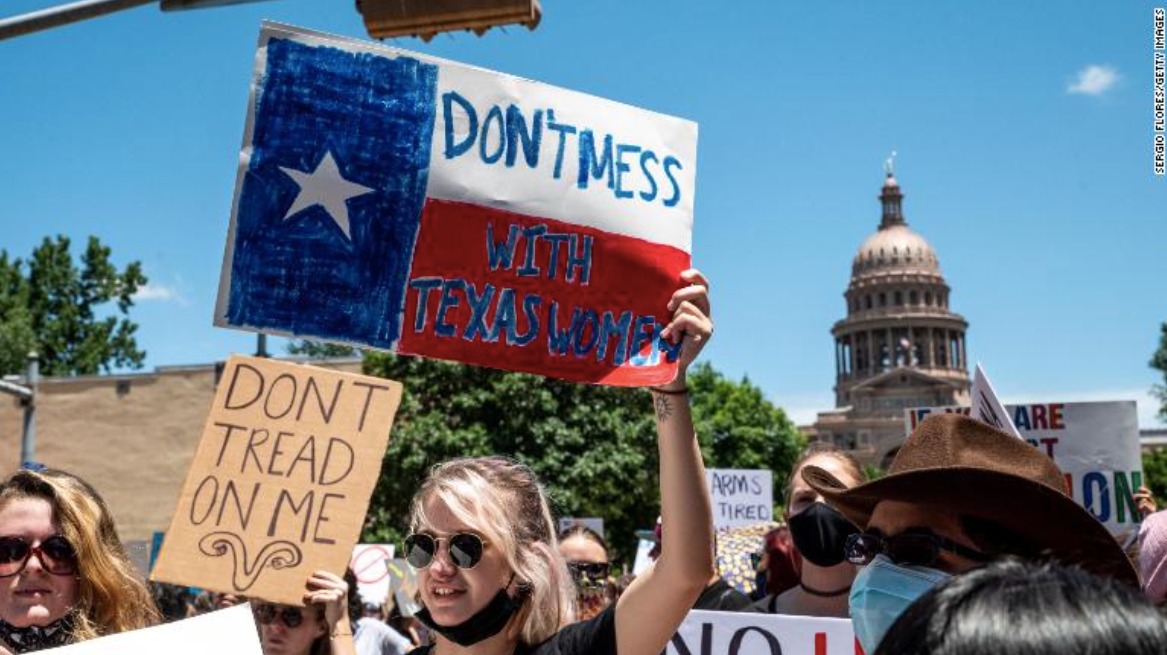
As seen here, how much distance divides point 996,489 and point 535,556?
1158mm

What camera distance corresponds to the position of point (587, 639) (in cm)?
282

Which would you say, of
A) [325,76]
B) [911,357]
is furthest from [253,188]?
[911,357]

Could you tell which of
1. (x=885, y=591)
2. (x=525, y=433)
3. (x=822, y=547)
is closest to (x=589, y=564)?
(x=822, y=547)

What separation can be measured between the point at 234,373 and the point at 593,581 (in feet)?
8.92

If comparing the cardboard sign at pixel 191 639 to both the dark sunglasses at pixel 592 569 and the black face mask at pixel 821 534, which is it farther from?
the dark sunglasses at pixel 592 569

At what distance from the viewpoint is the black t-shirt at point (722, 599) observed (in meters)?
4.41

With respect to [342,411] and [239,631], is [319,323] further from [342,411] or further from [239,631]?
[239,631]

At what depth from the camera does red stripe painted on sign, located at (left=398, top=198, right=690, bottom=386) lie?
3199 millimetres

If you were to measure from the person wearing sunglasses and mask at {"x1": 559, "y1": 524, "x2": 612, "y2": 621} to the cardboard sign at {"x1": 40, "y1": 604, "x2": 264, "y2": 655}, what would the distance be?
3.23 meters

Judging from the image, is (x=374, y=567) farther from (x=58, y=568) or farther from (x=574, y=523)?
(x=58, y=568)

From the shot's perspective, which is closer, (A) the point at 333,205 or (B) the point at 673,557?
(B) the point at 673,557

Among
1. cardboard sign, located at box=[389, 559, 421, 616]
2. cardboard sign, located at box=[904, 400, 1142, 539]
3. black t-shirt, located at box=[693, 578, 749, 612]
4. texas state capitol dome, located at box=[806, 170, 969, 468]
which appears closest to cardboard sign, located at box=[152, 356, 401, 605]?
black t-shirt, located at box=[693, 578, 749, 612]

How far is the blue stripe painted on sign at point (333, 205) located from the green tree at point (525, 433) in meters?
25.3

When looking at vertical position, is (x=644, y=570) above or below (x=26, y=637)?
above
